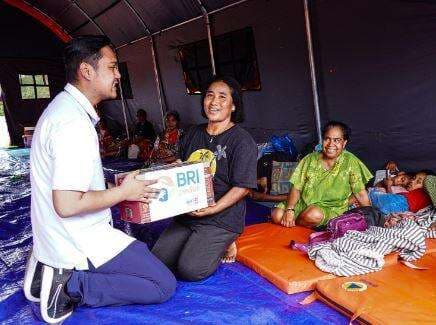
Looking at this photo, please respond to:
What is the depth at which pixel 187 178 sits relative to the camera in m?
2.39

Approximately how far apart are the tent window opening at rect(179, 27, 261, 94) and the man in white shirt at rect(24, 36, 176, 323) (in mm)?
3665

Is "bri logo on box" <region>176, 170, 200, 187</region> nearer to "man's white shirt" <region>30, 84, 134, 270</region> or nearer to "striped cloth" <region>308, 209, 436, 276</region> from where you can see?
"man's white shirt" <region>30, 84, 134, 270</region>

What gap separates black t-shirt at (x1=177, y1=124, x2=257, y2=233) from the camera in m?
2.71

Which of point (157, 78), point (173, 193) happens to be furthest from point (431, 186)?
point (157, 78)

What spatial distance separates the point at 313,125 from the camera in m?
5.21

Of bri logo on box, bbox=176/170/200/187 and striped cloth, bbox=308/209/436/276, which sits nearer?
bri logo on box, bbox=176/170/200/187

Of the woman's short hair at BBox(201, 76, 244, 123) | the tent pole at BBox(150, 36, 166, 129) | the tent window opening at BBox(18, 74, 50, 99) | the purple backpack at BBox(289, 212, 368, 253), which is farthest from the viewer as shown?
the tent window opening at BBox(18, 74, 50, 99)

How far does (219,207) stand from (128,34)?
7.60 meters

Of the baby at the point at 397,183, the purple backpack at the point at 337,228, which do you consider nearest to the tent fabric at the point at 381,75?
the baby at the point at 397,183

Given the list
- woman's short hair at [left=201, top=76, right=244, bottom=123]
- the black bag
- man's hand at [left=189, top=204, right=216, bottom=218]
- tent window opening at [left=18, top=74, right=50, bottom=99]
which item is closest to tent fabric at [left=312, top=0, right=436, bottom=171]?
the black bag

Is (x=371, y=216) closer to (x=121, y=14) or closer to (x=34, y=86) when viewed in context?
(x=121, y=14)

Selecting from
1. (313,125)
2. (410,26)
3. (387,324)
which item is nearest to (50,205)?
(387,324)

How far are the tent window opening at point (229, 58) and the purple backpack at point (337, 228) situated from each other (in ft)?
10.5

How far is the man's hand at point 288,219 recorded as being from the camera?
11.4 feet
